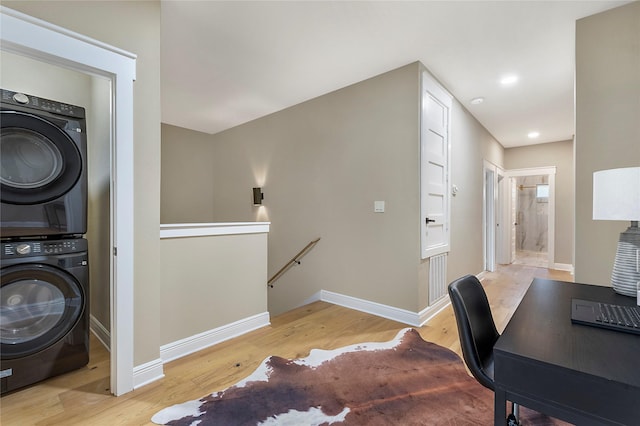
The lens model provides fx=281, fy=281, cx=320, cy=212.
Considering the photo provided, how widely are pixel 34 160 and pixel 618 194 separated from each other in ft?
10.3

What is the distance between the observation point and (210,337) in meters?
2.37

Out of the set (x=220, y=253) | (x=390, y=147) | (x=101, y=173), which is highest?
(x=390, y=147)

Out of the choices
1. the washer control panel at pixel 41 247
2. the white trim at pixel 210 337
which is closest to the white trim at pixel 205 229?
the washer control panel at pixel 41 247

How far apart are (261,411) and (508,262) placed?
6676 millimetres

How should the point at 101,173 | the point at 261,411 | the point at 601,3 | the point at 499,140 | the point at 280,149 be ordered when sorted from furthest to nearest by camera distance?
the point at 499,140 → the point at 280,149 → the point at 101,173 → the point at 601,3 → the point at 261,411

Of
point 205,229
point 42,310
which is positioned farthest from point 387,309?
point 42,310

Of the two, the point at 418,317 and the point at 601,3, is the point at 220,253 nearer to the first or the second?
the point at 418,317

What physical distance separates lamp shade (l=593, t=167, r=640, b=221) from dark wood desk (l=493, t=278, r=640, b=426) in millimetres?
568

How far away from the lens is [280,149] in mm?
4254

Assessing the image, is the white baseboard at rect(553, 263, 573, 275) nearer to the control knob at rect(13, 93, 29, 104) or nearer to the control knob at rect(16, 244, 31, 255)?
the control knob at rect(16, 244, 31, 255)

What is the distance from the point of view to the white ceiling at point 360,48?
2.10 metres

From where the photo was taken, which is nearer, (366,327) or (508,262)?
(366,327)

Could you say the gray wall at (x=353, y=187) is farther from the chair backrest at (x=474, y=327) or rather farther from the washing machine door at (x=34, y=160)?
the washing machine door at (x=34, y=160)

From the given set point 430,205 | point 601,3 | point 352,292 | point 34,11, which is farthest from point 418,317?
point 34,11
